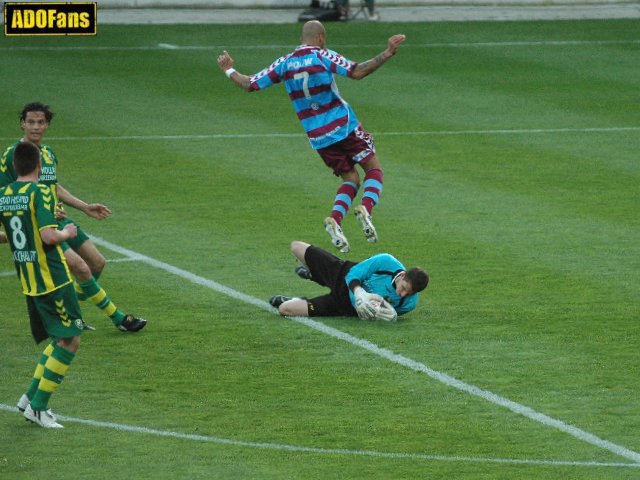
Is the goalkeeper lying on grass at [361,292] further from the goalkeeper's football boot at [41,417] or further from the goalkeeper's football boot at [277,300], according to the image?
the goalkeeper's football boot at [41,417]

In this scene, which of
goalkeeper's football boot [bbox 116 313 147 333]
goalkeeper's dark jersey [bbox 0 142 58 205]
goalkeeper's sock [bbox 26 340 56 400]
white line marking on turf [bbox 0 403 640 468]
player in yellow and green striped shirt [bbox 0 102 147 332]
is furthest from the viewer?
goalkeeper's football boot [bbox 116 313 147 333]

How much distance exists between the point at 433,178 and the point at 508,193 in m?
1.24

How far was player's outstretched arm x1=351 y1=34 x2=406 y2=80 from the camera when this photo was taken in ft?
44.8

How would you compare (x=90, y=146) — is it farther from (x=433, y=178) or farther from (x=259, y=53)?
(x=259, y=53)

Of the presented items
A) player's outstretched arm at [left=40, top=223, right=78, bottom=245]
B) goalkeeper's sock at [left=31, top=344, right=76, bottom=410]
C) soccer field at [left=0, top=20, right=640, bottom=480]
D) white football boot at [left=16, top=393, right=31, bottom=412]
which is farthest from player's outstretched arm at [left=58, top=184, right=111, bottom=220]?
white football boot at [left=16, top=393, right=31, bottom=412]

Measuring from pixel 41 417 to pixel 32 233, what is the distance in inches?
47.8

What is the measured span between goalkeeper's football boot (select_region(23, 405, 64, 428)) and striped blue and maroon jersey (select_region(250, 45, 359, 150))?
17.3 ft

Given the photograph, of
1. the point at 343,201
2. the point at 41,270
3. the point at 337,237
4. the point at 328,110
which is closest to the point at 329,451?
the point at 41,270

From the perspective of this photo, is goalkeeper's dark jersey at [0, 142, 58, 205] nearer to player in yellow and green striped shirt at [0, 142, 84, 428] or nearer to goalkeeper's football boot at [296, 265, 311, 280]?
player in yellow and green striped shirt at [0, 142, 84, 428]

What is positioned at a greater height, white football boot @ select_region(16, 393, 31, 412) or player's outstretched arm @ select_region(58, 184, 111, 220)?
player's outstretched arm @ select_region(58, 184, 111, 220)

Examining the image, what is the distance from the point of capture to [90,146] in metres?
21.4

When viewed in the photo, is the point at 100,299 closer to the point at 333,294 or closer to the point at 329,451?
the point at 333,294

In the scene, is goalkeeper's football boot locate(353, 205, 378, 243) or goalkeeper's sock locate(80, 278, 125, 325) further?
goalkeeper's football boot locate(353, 205, 378, 243)

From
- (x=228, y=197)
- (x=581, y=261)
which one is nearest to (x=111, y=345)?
(x=581, y=261)
